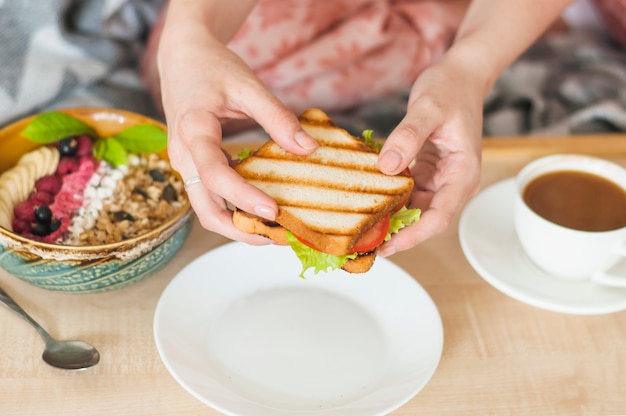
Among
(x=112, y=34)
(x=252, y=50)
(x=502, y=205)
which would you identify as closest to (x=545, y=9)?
(x=502, y=205)

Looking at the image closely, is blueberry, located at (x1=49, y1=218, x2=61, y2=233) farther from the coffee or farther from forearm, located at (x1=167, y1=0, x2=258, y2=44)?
the coffee

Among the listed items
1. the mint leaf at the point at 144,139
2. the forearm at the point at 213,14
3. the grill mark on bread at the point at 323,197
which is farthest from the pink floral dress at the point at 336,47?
the grill mark on bread at the point at 323,197

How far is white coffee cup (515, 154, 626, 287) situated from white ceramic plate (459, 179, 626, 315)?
24 mm

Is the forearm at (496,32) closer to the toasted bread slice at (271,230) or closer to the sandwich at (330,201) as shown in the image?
the sandwich at (330,201)

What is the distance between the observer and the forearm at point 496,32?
1300 mm

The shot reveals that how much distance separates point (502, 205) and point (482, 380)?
0.43m

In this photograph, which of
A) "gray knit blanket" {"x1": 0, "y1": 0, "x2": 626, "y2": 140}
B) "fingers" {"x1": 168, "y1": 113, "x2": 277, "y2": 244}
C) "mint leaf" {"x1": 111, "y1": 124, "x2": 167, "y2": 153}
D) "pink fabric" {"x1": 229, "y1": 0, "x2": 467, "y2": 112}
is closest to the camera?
"fingers" {"x1": 168, "y1": 113, "x2": 277, "y2": 244}

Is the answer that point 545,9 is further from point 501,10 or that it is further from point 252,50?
point 252,50

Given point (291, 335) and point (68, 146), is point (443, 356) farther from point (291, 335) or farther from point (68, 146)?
point (68, 146)

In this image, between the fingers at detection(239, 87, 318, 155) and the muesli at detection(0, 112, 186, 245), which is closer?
the fingers at detection(239, 87, 318, 155)

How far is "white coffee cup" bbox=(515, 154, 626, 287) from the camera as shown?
1.11 metres

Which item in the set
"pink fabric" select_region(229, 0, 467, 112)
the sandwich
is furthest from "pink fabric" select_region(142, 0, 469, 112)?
the sandwich

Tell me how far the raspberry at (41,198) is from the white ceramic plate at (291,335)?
11.1 inches

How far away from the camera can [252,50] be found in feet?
Result: 5.82
